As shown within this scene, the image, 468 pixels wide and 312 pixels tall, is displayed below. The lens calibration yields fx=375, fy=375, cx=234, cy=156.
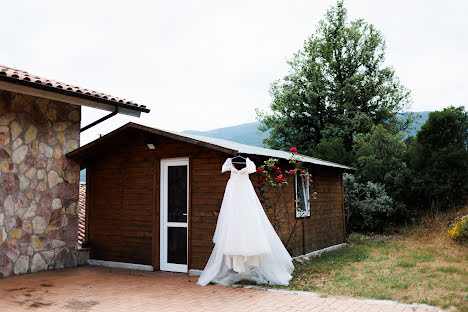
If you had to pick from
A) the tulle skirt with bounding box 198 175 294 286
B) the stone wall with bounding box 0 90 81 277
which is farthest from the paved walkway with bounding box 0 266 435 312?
the stone wall with bounding box 0 90 81 277

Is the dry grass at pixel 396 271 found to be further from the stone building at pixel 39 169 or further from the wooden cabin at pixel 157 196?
the stone building at pixel 39 169

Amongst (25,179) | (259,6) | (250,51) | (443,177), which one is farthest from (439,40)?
(25,179)

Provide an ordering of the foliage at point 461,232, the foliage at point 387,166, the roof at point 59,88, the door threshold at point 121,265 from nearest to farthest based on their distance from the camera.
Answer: the roof at point 59,88, the door threshold at point 121,265, the foliage at point 461,232, the foliage at point 387,166

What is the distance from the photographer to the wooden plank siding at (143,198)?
22.5 feet

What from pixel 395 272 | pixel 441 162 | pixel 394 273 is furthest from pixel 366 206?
pixel 394 273

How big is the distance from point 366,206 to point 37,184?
1093cm

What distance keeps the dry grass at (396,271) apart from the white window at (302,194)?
43.7 inches

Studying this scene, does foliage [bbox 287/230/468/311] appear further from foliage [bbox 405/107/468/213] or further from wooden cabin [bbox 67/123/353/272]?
foliage [bbox 405/107/468/213]

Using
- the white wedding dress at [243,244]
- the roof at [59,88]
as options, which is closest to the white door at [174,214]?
the white wedding dress at [243,244]

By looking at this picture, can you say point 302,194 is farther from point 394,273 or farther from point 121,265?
point 121,265

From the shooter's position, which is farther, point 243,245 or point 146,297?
point 243,245

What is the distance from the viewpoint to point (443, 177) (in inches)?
548

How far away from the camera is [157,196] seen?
7488 millimetres

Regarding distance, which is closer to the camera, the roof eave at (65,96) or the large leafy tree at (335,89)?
the roof eave at (65,96)
